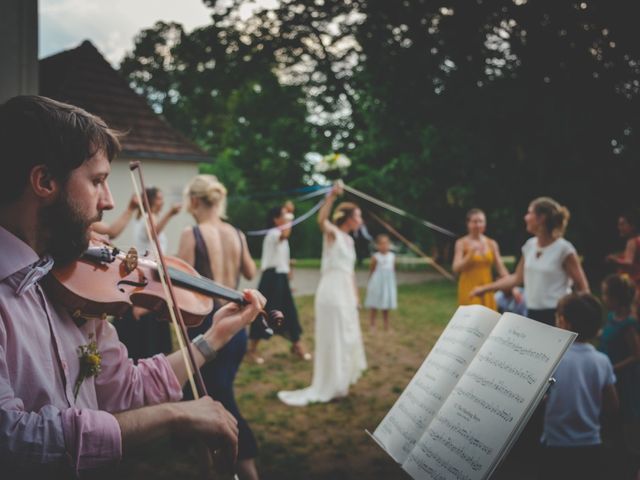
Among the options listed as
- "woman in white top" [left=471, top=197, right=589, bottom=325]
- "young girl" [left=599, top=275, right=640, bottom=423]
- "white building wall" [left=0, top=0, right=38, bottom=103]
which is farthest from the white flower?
"white building wall" [left=0, top=0, right=38, bottom=103]

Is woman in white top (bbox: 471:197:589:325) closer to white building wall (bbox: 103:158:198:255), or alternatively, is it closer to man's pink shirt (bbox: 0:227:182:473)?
man's pink shirt (bbox: 0:227:182:473)

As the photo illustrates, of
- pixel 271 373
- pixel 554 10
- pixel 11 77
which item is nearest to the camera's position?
pixel 11 77

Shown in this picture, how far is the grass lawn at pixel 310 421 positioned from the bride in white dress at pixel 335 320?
0.20 metres

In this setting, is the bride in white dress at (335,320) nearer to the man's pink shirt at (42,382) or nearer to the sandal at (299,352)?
the sandal at (299,352)

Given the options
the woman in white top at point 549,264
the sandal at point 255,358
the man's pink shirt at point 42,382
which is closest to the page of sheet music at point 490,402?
the man's pink shirt at point 42,382

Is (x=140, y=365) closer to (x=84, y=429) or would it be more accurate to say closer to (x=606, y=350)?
(x=84, y=429)

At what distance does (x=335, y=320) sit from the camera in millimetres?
5730

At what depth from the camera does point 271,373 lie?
21.7ft

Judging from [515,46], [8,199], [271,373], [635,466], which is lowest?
[271,373]

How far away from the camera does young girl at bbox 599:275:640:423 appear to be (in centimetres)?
404

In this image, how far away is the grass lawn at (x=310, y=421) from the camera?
394 cm

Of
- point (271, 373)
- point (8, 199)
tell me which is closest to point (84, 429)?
point (8, 199)

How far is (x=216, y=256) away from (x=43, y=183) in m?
2.51

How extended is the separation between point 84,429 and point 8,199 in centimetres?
68
